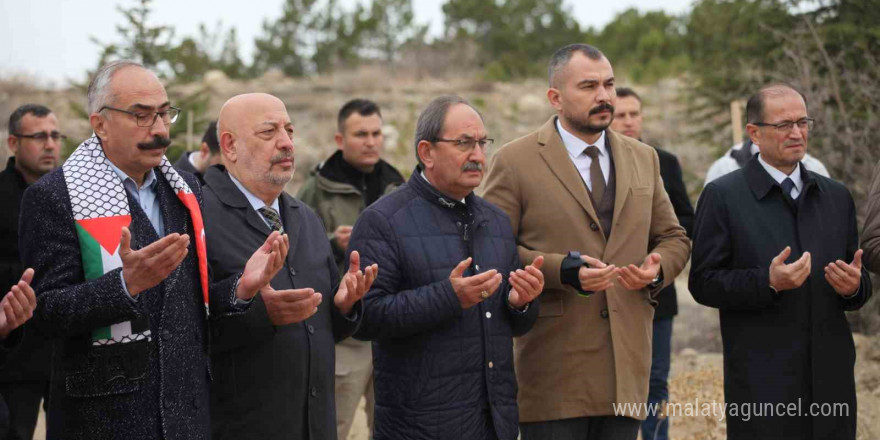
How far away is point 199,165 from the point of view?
23.6 ft

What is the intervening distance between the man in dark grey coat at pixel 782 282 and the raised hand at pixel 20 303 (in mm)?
3310

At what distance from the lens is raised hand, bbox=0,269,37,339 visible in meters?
3.27

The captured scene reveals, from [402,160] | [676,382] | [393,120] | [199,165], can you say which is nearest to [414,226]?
[199,165]

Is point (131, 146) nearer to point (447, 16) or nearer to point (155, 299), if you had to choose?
point (155, 299)

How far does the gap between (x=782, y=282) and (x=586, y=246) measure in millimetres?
992

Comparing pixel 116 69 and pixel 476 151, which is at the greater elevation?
pixel 116 69

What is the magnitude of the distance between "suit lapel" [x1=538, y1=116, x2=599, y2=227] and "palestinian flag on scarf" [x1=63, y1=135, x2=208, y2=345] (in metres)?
2.36

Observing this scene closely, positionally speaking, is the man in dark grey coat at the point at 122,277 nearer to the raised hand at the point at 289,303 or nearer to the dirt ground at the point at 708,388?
the raised hand at the point at 289,303

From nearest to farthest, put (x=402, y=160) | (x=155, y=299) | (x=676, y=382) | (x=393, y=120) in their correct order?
1. (x=155, y=299)
2. (x=676, y=382)
3. (x=402, y=160)
4. (x=393, y=120)

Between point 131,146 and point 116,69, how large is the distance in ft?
1.10

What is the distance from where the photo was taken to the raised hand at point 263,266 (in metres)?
3.67

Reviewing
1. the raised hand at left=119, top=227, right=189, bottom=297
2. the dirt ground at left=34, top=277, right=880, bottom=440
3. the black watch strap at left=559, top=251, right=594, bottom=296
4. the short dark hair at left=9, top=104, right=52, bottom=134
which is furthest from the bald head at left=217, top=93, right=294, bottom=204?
the dirt ground at left=34, top=277, right=880, bottom=440

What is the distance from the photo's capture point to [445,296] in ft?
13.9

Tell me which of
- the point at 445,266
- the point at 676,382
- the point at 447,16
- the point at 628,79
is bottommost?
the point at 676,382
